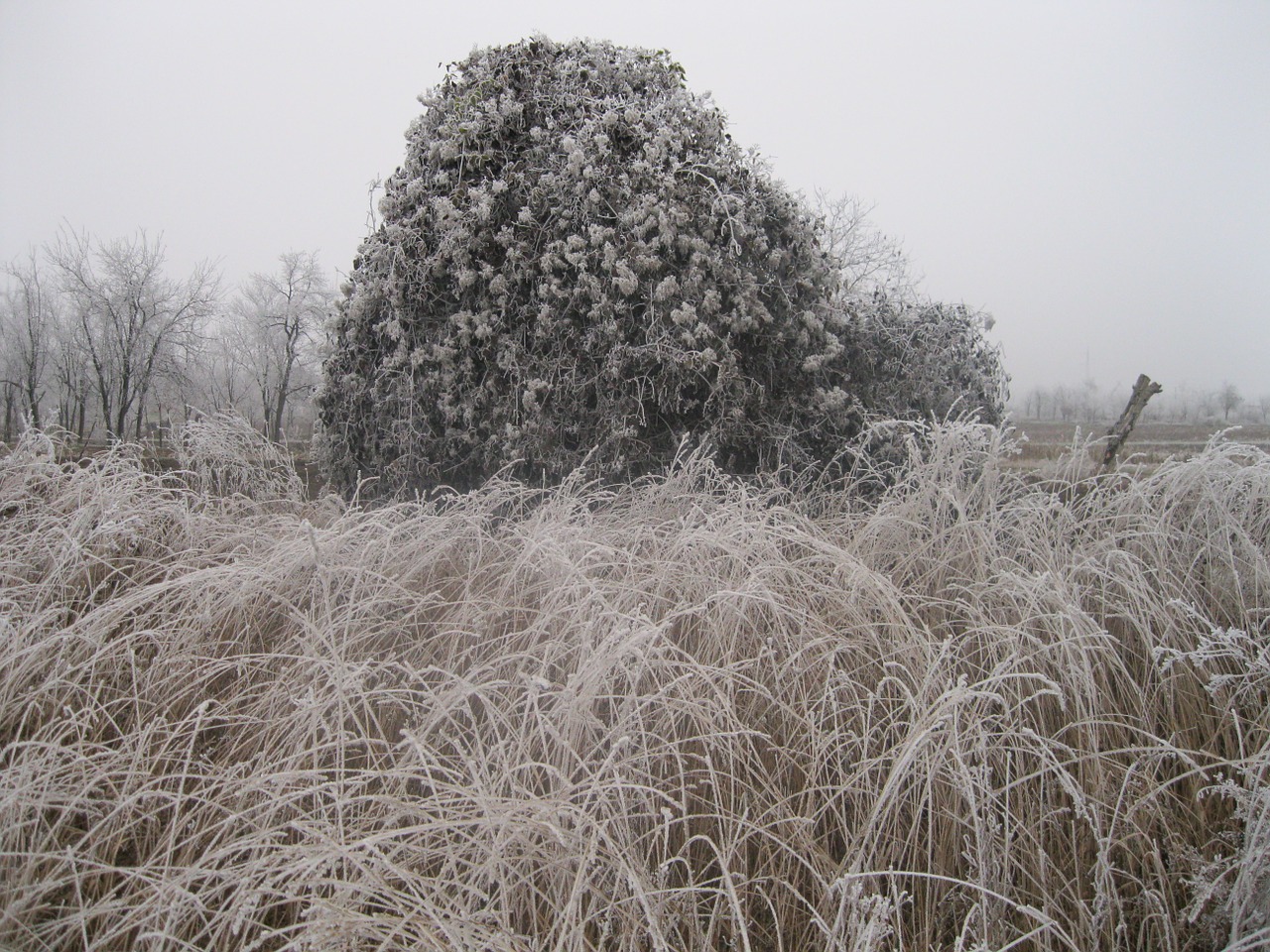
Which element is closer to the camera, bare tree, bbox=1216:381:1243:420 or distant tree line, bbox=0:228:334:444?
bare tree, bbox=1216:381:1243:420

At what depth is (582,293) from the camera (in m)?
3.29

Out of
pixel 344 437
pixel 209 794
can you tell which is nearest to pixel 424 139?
pixel 344 437

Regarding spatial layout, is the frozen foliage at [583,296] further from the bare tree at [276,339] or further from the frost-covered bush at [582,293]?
the bare tree at [276,339]

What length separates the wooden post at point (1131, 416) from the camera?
3.82 metres

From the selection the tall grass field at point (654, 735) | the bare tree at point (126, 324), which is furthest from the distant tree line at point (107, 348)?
the tall grass field at point (654, 735)

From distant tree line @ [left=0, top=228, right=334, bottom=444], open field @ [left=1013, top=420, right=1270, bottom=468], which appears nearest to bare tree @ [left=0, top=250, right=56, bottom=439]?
distant tree line @ [left=0, top=228, right=334, bottom=444]

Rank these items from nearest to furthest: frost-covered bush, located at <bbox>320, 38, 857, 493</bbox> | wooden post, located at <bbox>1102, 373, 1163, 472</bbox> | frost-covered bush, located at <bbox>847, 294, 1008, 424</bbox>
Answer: frost-covered bush, located at <bbox>320, 38, 857, 493</bbox> → wooden post, located at <bbox>1102, 373, 1163, 472</bbox> → frost-covered bush, located at <bbox>847, 294, 1008, 424</bbox>

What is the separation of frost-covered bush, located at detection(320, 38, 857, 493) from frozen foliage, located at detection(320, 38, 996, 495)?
0.4 inches

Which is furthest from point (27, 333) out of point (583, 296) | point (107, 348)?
point (583, 296)

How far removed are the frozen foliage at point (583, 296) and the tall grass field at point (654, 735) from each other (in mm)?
617

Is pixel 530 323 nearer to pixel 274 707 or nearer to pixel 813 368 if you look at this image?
pixel 813 368

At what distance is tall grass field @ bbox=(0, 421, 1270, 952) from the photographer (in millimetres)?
1326

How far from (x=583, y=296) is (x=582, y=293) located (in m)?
0.04

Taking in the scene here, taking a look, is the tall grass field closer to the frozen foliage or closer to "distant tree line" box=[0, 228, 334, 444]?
the frozen foliage
